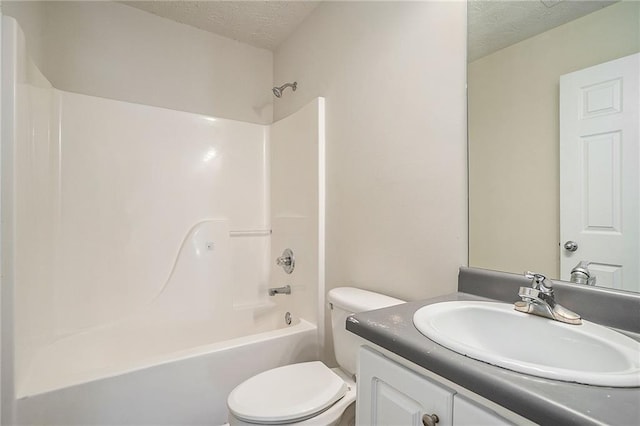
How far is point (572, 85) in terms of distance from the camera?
0.88 meters

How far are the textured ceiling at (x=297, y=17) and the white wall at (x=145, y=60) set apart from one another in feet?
0.33

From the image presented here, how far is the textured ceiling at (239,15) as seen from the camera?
1916 millimetres

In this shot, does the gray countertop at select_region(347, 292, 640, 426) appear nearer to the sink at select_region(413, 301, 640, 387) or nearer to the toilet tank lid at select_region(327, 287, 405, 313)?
the sink at select_region(413, 301, 640, 387)

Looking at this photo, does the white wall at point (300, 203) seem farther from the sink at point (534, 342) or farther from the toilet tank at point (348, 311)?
the sink at point (534, 342)

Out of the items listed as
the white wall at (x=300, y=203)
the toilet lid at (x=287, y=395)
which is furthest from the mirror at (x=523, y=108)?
the white wall at (x=300, y=203)

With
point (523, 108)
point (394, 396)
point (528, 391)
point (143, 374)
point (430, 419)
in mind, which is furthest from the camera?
point (143, 374)

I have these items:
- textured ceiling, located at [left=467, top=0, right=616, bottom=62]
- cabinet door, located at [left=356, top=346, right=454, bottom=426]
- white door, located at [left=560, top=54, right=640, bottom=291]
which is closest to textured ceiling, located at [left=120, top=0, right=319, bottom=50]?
textured ceiling, located at [left=467, top=0, right=616, bottom=62]

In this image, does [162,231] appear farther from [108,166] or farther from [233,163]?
[233,163]

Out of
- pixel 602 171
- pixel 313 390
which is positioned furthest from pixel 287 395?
pixel 602 171

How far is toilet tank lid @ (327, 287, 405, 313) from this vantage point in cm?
125

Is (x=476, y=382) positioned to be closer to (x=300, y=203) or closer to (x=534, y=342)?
(x=534, y=342)

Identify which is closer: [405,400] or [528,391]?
[528,391]

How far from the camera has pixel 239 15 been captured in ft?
6.64

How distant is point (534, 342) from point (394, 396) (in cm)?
39
